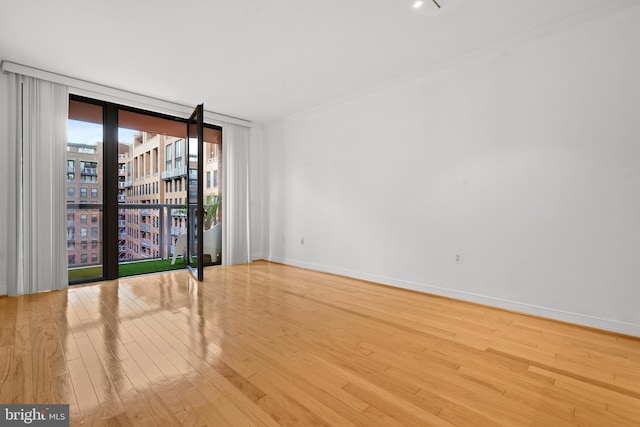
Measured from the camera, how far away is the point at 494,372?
1866 mm

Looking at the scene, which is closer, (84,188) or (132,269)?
(84,188)

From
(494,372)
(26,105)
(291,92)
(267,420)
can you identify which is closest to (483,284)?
(494,372)

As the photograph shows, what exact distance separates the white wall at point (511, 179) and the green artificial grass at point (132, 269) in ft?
9.78

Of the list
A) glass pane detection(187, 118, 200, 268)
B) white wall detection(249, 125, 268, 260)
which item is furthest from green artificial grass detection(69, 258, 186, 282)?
white wall detection(249, 125, 268, 260)

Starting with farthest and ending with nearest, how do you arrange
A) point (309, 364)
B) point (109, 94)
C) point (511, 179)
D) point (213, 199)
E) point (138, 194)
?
1. point (213, 199)
2. point (138, 194)
3. point (109, 94)
4. point (511, 179)
5. point (309, 364)

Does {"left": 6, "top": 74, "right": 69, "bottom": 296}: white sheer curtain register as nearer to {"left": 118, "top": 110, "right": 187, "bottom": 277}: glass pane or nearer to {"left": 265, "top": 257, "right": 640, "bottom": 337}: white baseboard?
{"left": 118, "top": 110, "right": 187, "bottom": 277}: glass pane

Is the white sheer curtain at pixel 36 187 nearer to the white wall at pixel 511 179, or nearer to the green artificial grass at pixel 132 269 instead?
the green artificial grass at pixel 132 269

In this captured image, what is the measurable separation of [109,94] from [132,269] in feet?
9.12

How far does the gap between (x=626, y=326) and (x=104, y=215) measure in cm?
574

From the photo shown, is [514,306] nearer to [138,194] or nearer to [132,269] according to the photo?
[132,269]

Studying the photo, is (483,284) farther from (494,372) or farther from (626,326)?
(494,372)

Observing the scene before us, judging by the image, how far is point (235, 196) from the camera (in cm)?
537

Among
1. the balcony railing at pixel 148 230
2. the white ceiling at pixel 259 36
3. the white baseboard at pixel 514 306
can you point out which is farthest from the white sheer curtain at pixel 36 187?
the white baseboard at pixel 514 306

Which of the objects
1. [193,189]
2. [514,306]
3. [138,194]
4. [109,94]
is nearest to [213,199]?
→ [193,189]
